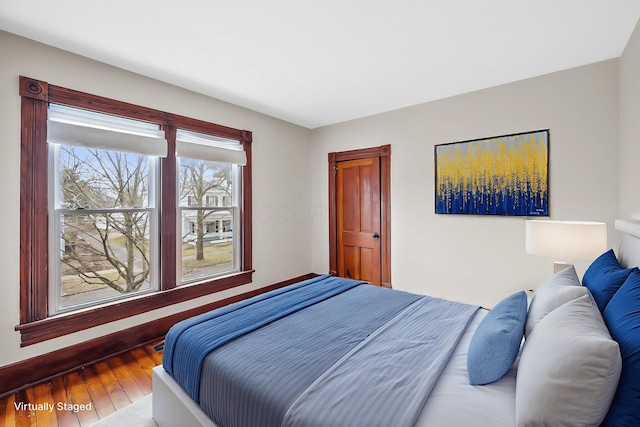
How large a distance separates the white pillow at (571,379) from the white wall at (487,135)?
2305 mm

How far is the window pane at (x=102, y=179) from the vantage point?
240 cm

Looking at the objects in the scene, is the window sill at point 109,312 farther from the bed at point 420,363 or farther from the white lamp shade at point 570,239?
the white lamp shade at point 570,239

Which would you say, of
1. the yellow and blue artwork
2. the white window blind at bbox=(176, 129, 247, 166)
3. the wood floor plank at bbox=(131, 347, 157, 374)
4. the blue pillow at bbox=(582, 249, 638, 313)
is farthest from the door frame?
the wood floor plank at bbox=(131, 347, 157, 374)

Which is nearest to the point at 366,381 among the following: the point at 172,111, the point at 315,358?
the point at 315,358

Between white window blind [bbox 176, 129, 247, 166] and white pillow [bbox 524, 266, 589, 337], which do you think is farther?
white window blind [bbox 176, 129, 247, 166]

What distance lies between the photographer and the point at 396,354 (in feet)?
4.55

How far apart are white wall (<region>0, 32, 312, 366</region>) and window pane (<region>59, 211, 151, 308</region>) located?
0.29 metres

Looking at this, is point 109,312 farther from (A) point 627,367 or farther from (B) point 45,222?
(A) point 627,367

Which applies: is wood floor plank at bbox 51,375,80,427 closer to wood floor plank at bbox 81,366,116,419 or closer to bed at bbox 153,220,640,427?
wood floor plank at bbox 81,366,116,419

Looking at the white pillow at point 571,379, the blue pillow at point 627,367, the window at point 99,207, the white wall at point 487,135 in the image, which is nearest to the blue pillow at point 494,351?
the white pillow at point 571,379

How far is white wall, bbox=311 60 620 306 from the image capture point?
8.43 feet

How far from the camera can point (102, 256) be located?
2.61 meters

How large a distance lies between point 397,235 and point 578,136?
2.05 meters

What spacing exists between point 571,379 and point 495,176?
2688 mm
